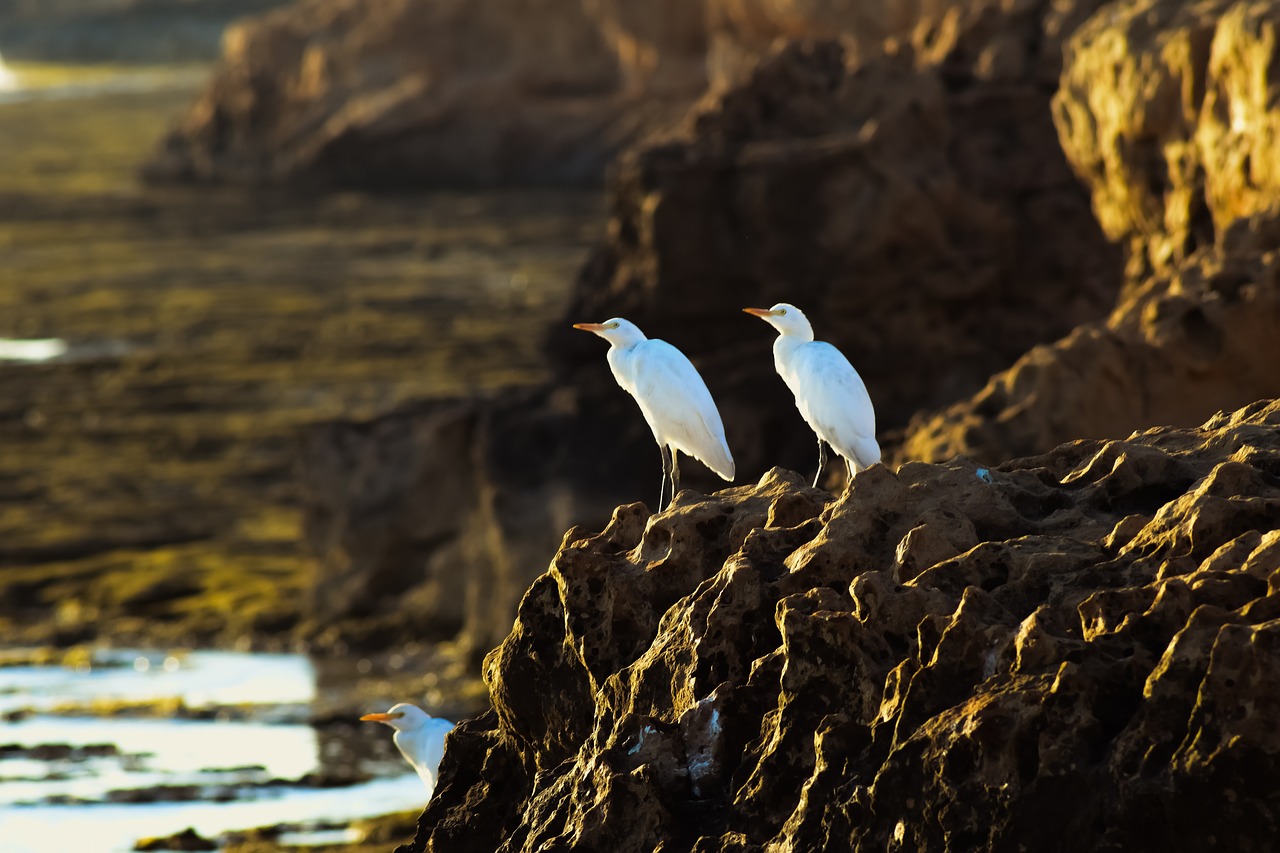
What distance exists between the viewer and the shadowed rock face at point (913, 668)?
5.92 meters

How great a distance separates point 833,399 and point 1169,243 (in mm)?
6423

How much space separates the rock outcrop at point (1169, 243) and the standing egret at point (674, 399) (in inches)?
Result: 125

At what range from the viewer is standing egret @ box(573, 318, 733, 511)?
33.0 feet

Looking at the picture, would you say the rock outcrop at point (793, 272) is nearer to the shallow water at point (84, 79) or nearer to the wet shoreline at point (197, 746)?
the wet shoreline at point (197, 746)

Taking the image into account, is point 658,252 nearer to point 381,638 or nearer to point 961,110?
point 961,110

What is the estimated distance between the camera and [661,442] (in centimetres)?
1040

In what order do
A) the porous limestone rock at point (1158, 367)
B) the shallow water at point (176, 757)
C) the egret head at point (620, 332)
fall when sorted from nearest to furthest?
1. the egret head at point (620, 332)
2. the porous limestone rock at point (1158, 367)
3. the shallow water at point (176, 757)

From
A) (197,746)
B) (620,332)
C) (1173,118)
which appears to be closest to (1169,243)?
(1173,118)

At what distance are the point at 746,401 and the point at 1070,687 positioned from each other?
1240 cm

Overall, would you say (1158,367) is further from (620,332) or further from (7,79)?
(7,79)

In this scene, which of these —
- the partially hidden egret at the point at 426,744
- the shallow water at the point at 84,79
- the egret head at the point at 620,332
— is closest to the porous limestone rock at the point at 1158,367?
the egret head at the point at 620,332

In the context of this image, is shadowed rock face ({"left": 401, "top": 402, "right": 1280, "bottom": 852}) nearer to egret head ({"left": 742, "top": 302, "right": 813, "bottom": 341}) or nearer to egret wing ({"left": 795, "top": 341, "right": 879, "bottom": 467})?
egret wing ({"left": 795, "top": 341, "right": 879, "bottom": 467})

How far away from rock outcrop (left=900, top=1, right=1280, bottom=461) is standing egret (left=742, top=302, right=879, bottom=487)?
3308mm

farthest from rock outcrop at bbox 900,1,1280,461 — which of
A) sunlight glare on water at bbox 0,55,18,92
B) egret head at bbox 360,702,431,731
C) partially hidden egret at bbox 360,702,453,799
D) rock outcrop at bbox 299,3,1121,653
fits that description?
sunlight glare on water at bbox 0,55,18,92
